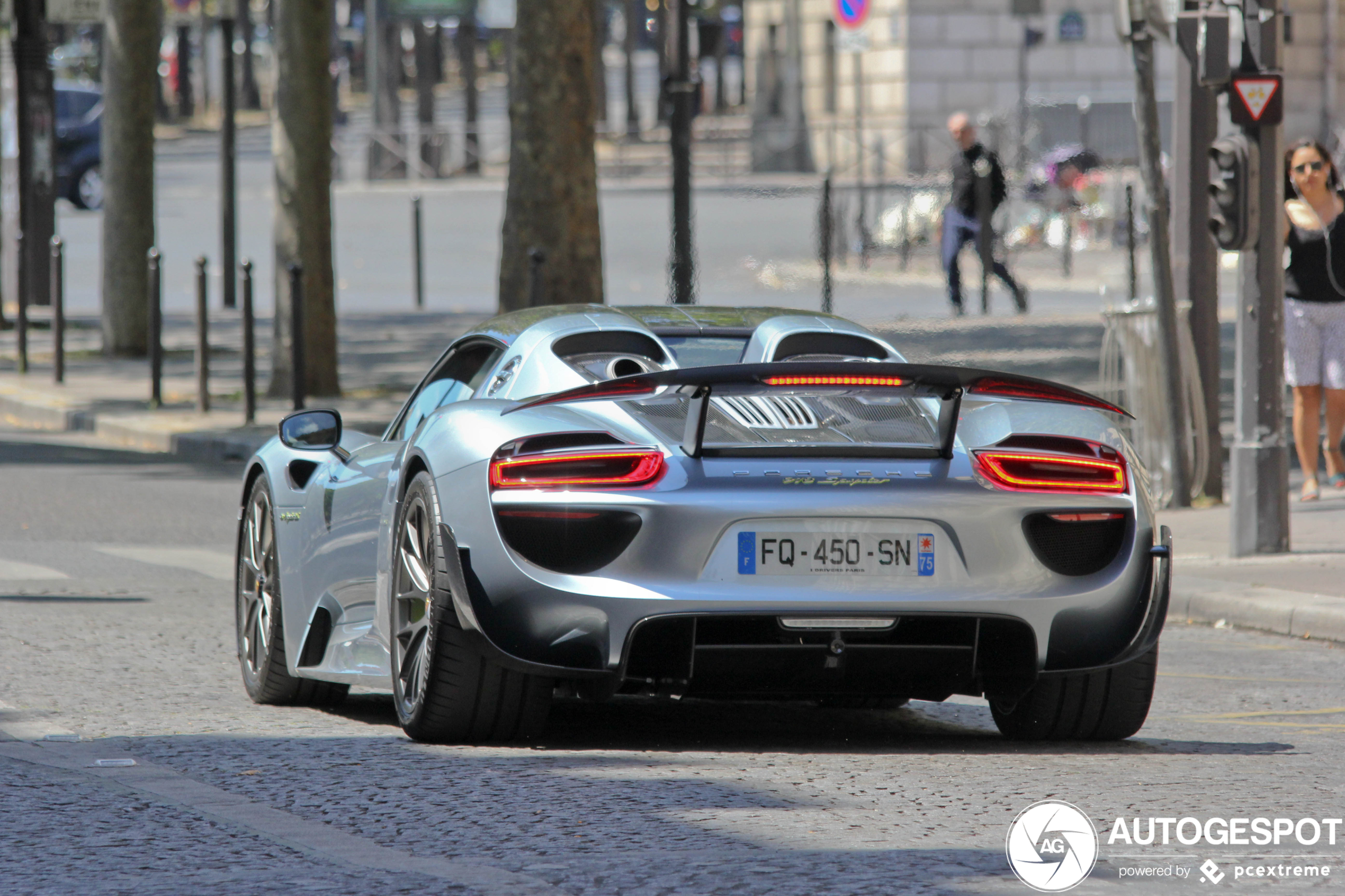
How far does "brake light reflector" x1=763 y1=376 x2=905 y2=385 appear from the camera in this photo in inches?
219

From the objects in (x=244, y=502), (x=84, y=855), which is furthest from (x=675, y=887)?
(x=244, y=502)

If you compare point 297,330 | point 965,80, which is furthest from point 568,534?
point 965,80

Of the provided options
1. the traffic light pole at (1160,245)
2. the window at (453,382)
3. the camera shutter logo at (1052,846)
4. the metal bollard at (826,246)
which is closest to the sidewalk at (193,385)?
the metal bollard at (826,246)

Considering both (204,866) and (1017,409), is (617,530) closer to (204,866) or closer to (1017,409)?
(1017,409)

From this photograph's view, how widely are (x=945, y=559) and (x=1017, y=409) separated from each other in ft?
1.56

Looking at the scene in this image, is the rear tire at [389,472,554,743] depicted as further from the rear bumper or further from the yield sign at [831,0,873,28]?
the yield sign at [831,0,873,28]

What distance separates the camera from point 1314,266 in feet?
40.1

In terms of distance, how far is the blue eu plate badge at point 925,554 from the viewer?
5621 mm

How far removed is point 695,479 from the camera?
553 centimetres

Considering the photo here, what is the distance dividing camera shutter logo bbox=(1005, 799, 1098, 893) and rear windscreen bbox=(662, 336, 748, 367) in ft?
5.87

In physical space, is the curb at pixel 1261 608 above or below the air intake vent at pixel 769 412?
below

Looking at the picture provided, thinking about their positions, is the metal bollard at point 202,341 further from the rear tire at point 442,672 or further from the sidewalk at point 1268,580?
the rear tire at point 442,672

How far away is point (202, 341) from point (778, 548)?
1140 cm

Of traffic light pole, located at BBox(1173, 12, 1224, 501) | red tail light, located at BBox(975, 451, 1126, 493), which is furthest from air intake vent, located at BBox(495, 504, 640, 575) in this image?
traffic light pole, located at BBox(1173, 12, 1224, 501)
